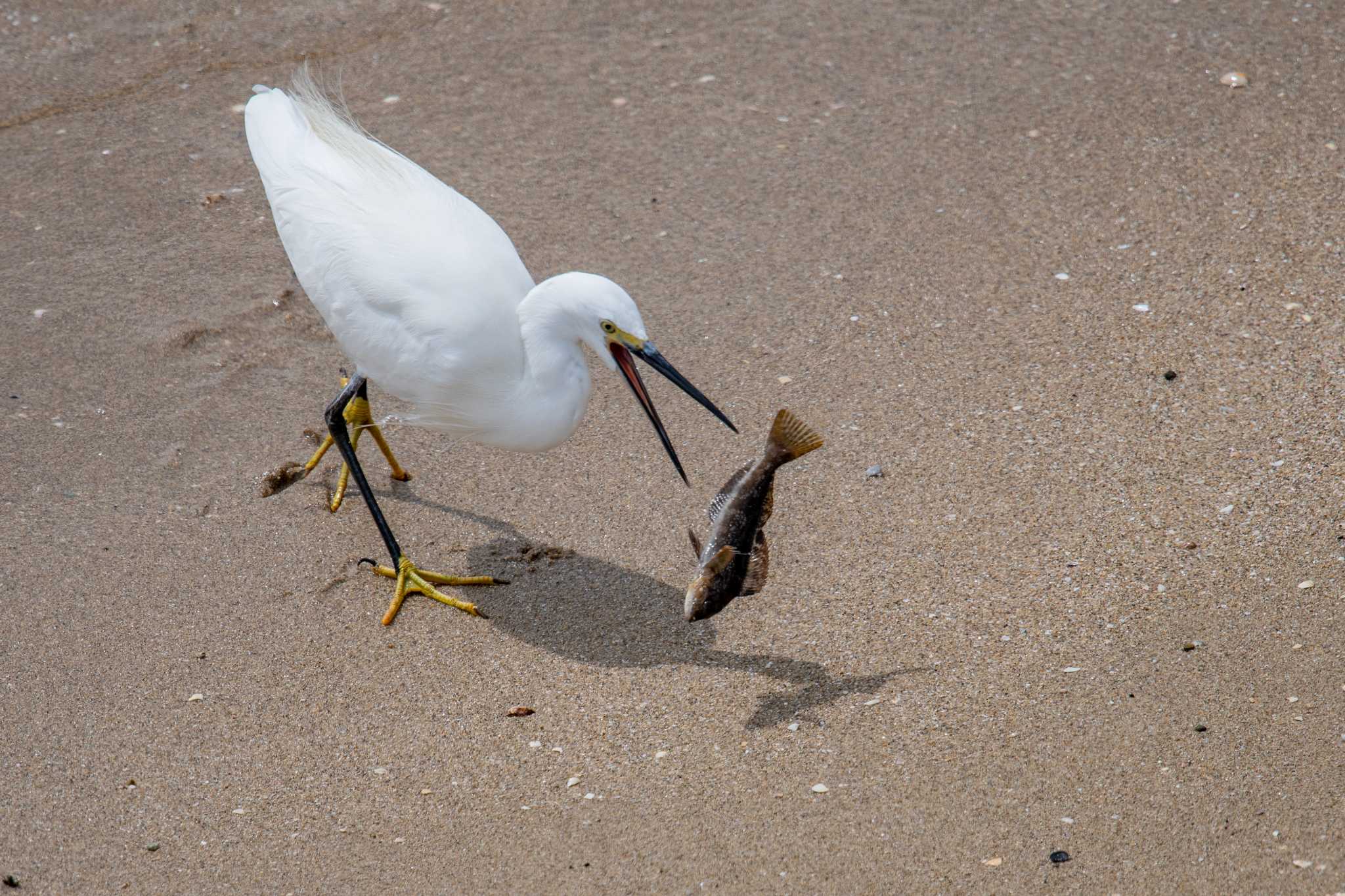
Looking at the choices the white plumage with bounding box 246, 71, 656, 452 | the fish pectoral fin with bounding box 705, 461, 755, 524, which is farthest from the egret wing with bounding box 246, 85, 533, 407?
the fish pectoral fin with bounding box 705, 461, 755, 524

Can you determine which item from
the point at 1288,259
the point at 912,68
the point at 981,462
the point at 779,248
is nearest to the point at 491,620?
the point at 981,462

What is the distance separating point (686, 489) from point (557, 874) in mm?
1701

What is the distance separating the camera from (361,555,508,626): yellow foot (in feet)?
13.9

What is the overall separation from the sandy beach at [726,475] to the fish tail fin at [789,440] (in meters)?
0.71

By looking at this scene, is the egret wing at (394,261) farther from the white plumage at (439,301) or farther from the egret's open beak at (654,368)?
the egret's open beak at (654,368)

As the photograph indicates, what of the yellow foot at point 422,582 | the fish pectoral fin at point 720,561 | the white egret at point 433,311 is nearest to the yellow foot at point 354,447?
the white egret at point 433,311

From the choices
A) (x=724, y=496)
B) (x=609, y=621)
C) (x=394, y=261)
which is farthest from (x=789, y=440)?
(x=394, y=261)

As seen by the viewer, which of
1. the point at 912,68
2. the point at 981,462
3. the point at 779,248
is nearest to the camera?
the point at 981,462

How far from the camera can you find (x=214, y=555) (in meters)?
4.40

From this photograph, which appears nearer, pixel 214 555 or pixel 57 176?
pixel 214 555

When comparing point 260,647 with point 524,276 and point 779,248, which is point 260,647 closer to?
point 524,276

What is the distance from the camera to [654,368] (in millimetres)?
3799

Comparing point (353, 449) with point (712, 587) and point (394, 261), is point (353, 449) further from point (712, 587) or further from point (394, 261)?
point (712, 587)

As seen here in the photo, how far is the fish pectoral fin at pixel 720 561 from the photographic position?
349cm
